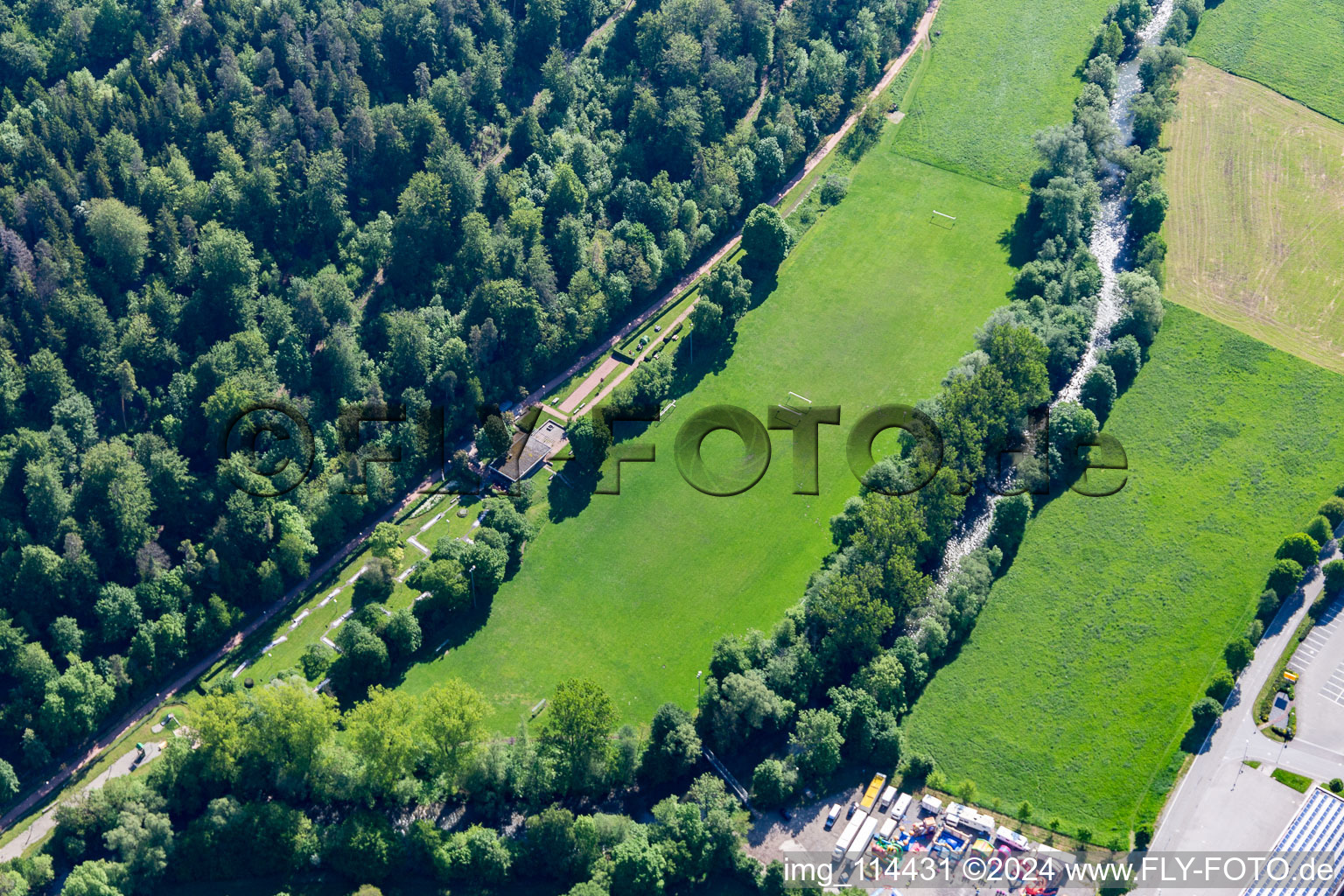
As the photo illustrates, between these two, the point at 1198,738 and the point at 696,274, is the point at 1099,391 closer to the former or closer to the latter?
the point at 1198,738

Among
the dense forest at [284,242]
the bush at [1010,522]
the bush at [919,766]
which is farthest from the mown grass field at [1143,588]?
the dense forest at [284,242]

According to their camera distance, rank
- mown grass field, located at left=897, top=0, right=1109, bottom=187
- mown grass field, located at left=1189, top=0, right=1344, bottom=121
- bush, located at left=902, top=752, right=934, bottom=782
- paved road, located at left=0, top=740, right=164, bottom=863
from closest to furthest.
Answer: paved road, located at left=0, top=740, right=164, bottom=863, bush, located at left=902, top=752, right=934, bottom=782, mown grass field, located at left=897, top=0, right=1109, bottom=187, mown grass field, located at left=1189, top=0, right=1344, bottom=121

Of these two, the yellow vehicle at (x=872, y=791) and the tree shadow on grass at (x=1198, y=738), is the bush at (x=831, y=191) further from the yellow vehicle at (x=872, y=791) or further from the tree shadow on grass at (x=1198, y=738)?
the tree shadow on grass at (x=1198, y=738)

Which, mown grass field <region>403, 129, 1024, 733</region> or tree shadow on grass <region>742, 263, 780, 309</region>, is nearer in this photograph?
mown grass field <region>403, 129, 1024, 733</region>

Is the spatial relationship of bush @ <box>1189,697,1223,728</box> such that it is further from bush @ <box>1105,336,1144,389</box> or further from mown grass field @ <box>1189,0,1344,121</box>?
mown grass field @ <box>1189,0,1344,121</box>

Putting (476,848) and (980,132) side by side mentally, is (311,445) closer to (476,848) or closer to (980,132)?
(476,848)


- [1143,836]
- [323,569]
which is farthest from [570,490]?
[1143,836]

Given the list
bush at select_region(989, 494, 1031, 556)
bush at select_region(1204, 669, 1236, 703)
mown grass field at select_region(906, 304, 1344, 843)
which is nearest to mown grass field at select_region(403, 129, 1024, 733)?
bush at select_region(989, 494, 1031, 556)

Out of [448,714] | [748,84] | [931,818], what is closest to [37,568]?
[448,714]
